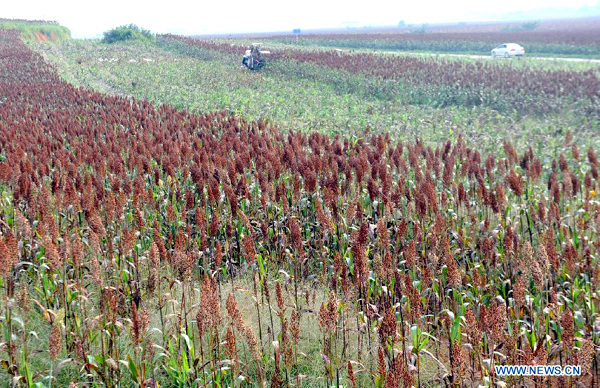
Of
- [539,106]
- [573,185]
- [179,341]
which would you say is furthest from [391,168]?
[539,106]

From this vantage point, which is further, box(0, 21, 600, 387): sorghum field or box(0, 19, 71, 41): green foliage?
box(0, 19, 71, 41): green foliage

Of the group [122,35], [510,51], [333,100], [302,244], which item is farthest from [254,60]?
[122,35]

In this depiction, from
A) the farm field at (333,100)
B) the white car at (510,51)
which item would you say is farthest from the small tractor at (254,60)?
the white car at (510,51)

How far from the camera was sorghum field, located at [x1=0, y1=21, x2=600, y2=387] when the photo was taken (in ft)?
→ 12.9

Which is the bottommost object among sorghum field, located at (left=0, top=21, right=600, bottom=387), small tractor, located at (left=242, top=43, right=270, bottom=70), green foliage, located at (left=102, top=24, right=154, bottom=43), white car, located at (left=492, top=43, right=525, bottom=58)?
sorghum field, located at (left=0, top=21, right=600, bottom=387)

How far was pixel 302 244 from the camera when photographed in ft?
15.6

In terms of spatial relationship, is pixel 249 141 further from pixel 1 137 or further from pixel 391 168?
pixel 1 137

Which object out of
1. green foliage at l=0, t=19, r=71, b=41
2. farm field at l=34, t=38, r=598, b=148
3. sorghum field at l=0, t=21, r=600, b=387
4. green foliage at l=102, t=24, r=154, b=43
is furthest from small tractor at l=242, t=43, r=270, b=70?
green foliage at l=0, t=19, r=71, b=41

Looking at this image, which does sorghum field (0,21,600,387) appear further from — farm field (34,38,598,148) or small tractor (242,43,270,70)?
small tractor (242,43,270,70)

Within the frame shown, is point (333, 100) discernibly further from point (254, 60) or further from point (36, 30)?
point (36, 30)

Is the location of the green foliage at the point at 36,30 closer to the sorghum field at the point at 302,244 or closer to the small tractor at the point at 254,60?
the small tractor at the point at 254,60

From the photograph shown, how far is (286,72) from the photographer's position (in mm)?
27688

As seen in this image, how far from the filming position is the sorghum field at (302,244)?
12.9 feet

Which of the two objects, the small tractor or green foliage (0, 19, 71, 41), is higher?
green foliage (0, 19, 71, 41)
